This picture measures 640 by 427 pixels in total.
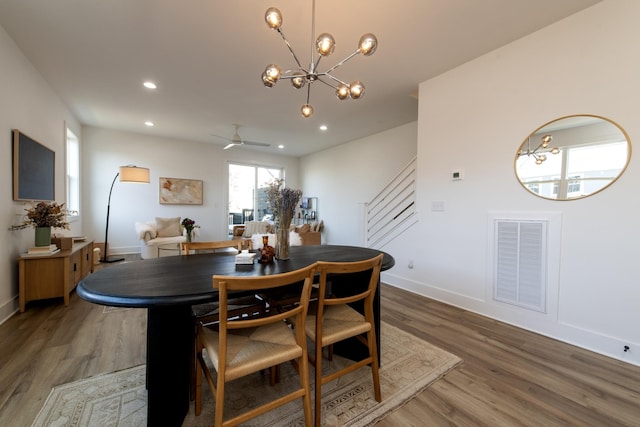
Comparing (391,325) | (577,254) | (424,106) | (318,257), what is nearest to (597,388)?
(577,254)

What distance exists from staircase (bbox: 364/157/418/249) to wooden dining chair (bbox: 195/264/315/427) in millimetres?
2935

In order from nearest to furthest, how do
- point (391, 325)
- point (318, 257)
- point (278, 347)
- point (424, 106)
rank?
1. point (278, 347)
2. point (318, 257)
3. point (391, 325)
4. point (424, 106)

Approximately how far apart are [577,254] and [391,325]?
1715mm

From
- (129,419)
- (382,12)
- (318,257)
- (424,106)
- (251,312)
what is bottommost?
(129,419)

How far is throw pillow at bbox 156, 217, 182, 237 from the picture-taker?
18.2ft

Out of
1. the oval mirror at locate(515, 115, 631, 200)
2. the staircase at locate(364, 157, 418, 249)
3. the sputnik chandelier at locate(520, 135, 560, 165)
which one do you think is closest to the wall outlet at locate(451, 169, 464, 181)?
the oval mirror at locate(515, 115, 631, 200)

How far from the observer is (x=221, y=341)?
44.0 inches

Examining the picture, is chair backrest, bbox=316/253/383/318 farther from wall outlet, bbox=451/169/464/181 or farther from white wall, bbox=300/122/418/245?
white wall, bbox=300/122/418/245

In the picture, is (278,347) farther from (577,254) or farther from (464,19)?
(464,19)

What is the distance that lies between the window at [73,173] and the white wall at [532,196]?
613 cm

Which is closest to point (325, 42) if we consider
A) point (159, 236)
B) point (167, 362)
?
point (167, 362)

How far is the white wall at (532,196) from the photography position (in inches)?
80.4

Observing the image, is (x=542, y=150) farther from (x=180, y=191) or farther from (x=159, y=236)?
(x=180, y=191)

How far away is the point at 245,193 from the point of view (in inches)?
298
